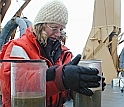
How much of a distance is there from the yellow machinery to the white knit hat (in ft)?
15.7

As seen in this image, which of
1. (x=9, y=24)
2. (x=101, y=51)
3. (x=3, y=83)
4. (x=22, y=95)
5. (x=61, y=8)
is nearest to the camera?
(x=22, y=95)

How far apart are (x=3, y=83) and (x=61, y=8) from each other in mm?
324

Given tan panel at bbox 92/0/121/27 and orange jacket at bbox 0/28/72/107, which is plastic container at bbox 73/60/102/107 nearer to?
orange jacket at bbox 0/28/72/107

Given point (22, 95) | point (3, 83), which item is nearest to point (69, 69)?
point (22, 95)

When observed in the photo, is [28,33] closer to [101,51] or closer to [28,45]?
[28,45]

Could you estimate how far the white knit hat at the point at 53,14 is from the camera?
95 cm

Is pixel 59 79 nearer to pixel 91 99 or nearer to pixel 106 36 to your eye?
pixel 91 99

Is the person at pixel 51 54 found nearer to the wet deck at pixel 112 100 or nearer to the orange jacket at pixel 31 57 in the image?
the orange jacket at pixel 31 57

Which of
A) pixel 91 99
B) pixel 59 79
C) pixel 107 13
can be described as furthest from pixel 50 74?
pixel 107 13

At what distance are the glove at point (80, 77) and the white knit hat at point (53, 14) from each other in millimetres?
259

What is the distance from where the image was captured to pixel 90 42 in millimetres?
6219

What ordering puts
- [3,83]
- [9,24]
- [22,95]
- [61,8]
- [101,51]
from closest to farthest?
[22,95] → [3,83] → [61,8] → [9,24] → [101,51]

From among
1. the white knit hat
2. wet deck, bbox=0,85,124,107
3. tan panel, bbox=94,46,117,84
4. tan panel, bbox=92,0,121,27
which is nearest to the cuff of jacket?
the white knit hat

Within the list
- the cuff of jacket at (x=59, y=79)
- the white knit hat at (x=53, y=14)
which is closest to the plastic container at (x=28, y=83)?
the cuff of jacket at (x=59, y=79)
